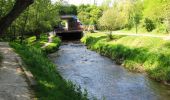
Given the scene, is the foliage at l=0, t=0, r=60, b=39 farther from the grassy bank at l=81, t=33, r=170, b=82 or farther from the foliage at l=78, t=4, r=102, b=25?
the foliage at l=78, t=4, r=102, b=25

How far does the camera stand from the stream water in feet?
68.4

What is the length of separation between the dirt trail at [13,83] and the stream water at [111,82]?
426 centimetres

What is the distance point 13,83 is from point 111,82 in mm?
11940

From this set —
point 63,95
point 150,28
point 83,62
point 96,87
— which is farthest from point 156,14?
point 63,95

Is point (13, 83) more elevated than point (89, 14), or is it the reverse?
point (89, 14)

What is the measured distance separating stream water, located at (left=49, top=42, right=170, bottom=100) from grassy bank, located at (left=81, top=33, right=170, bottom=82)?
0.89m

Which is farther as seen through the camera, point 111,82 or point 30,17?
point 30,17

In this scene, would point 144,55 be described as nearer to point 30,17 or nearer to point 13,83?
point 13,83

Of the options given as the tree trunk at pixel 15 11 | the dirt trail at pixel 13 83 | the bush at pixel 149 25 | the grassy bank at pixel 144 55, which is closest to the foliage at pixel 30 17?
the grassy bank at pixel 144 55

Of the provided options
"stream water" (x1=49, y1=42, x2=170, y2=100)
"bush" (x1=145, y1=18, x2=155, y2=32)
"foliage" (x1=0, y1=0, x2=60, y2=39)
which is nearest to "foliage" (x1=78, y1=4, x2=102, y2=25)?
"foliage" (x1=0, y1=0, x2=60, y2=39)

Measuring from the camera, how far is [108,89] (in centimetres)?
2247

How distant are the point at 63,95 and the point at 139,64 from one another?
18.3m

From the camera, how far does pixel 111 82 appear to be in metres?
25.1

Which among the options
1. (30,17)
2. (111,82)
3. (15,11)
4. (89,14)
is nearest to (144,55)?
(111,82)
